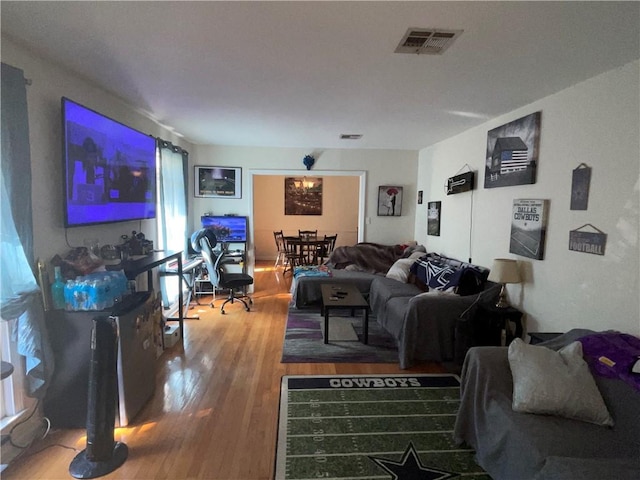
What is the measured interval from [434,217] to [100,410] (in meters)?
4.60

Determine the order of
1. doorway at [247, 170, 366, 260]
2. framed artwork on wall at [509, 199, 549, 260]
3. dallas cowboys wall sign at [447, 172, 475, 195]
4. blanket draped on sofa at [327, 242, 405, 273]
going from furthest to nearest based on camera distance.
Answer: doorway at [247, 170, 366, 260]
blanket draped on sofa at [327, 242, 405, 273]
dallas cowboys wall sign at [447, 172, 475, 195]
framed artwork on wall at [509, 199, 549, 260]

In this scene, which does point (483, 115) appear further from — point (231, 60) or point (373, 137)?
point (231, 60)

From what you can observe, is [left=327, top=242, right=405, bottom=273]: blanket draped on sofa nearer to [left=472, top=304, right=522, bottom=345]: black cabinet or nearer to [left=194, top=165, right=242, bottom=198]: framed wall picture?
[left=194, top=165, right=242, bottom=198]: framed wall picture

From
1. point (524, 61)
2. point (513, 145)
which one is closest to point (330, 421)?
point (524, 61)

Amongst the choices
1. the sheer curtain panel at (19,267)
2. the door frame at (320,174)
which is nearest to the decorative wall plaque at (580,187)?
the door frame at (320,174)

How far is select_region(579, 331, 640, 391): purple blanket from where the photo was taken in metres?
1.86

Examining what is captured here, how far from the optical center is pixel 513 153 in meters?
3.29

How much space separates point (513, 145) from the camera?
3.29 metres

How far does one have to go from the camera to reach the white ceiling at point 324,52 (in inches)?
65.4

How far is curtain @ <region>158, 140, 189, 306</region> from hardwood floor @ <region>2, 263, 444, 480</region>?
2.51ft

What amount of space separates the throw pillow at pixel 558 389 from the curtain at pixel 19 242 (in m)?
2.75

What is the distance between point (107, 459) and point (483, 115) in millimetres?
4148

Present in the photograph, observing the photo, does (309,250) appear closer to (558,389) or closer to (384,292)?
(384,292)

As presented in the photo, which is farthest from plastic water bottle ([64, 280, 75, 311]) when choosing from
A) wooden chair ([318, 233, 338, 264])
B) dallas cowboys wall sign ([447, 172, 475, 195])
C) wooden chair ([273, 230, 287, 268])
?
wooden chair ([273, 230, 287, 268])
